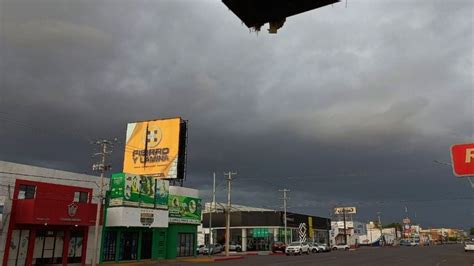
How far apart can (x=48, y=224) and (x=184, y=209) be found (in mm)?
18799

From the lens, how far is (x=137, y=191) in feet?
135

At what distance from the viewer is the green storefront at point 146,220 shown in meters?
39.4

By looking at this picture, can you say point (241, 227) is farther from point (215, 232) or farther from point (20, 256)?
point (20, 256)

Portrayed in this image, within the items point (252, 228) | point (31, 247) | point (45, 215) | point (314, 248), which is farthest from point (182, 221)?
point (252, 228)

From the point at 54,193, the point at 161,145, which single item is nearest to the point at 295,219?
the point at 161,145

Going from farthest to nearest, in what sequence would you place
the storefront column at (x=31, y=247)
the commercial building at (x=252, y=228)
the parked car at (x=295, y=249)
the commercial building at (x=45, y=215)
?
the commercial building at (x=252, y=228) < the parked car at (x=295, y=249) < the storefront column at (x=31, y=247) < the commercial building at (x=45, y=215)

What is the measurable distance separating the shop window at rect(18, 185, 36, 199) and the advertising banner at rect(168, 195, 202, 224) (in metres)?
16.7

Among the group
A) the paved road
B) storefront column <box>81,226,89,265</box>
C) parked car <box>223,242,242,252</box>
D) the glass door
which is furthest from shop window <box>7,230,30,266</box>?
parked car <box>223,242,242,252</box>

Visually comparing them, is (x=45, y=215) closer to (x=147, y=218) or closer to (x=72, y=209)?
(x=72, y=209)

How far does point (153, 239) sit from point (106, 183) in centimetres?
855

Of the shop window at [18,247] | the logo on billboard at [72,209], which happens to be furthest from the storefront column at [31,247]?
the logo on billboard at [72,209]

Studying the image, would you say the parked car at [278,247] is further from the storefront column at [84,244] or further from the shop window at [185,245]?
the storefront column at [84,244]

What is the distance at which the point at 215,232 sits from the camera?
79.6m

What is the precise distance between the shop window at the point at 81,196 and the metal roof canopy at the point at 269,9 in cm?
3330
